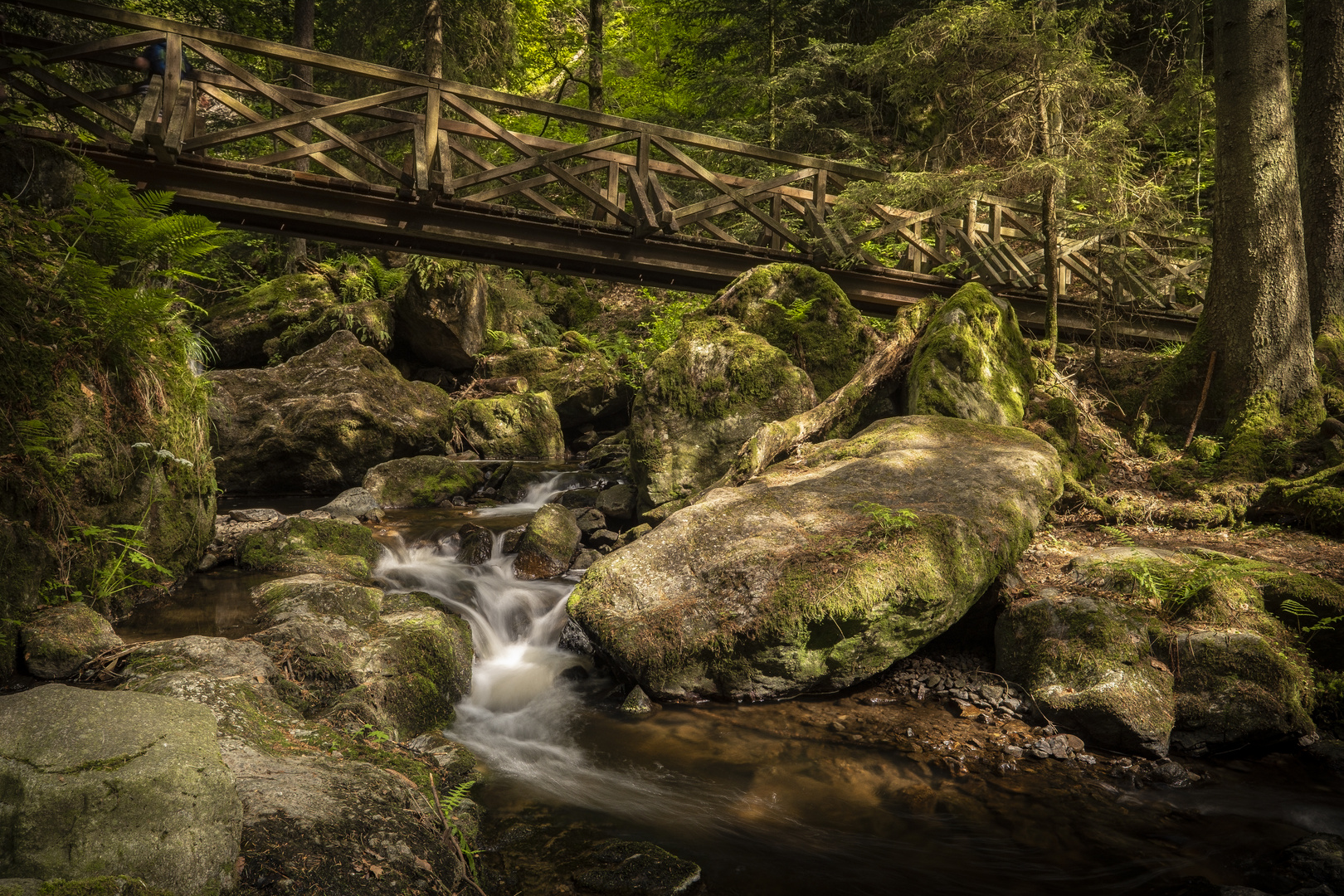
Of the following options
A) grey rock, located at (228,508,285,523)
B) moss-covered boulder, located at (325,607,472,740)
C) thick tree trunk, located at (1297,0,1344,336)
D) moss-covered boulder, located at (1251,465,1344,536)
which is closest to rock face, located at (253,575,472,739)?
moss-covered boulder, located at (325,607,472,740)

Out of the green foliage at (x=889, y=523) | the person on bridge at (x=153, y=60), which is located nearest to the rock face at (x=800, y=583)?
the green foliage at (x=889, y=523)

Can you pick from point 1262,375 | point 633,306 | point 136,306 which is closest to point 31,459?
point 136,306

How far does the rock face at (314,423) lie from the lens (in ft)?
32.3

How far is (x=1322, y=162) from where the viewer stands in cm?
847

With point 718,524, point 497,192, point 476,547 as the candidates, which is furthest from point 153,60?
point 718,524

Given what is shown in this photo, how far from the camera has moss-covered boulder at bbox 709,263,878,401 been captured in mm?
8734

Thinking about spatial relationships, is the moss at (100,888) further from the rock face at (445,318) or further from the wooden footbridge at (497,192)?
the rock face at (445,318)

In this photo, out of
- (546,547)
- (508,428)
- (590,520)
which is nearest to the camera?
(546,547)

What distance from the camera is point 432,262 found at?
13297 mm

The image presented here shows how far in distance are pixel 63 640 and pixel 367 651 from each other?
147 cm

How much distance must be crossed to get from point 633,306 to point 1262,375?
13911 mm

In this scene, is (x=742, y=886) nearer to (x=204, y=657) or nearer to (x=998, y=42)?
(x=204, y=657)

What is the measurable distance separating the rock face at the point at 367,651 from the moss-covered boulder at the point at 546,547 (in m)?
1.88

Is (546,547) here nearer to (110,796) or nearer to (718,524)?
(718,524)
